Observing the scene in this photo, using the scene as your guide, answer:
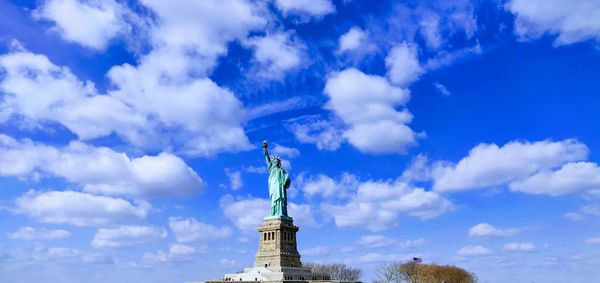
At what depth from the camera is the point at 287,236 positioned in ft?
220

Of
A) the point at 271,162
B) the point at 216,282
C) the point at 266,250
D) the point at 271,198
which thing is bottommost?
the point at 216,282

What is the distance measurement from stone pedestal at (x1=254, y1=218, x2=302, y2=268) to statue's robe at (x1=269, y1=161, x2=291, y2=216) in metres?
1.60

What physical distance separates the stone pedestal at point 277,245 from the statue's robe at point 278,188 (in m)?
1.60

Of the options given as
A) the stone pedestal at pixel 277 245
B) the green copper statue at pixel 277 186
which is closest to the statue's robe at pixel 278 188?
the green copper statue at pixel 277 186

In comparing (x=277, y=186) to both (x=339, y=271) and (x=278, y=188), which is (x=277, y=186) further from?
(x=339, y=271)

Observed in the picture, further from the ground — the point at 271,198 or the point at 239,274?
the point at 271,198

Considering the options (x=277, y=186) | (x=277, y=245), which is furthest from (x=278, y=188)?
(x=277, y=245)

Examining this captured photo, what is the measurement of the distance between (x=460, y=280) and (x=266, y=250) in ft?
151

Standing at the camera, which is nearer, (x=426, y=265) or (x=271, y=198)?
(x=271, y=198)

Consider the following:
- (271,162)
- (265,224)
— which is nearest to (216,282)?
(265,224)

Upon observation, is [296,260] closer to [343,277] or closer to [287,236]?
[287,236]

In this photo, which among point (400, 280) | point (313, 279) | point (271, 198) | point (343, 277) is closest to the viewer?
point (313, 279)

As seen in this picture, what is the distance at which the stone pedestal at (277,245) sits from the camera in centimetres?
6469

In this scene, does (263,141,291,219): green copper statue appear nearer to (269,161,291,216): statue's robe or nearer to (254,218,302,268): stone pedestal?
(269,161,291,216): statue's robe
